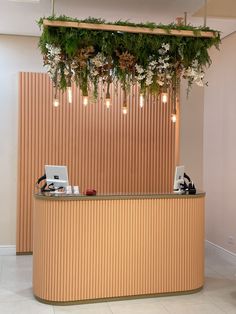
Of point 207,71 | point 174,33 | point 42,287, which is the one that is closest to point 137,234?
point 42,287

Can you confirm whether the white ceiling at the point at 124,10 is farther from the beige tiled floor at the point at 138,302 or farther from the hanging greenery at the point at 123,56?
the beige tiled floor at the point at 138,302

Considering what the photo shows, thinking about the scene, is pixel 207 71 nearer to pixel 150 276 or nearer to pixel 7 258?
pixel 150 276

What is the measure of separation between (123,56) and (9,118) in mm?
3102

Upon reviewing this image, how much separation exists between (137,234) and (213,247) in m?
2.96

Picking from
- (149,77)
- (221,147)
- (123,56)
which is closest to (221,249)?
(221,147)

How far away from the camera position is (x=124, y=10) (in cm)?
639

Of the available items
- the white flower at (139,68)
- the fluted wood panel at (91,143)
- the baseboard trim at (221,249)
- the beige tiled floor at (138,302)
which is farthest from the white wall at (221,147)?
the white flower at (139,68)

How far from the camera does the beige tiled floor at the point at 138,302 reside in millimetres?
5133

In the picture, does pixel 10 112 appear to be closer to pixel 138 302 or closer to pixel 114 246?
pixel 114 246

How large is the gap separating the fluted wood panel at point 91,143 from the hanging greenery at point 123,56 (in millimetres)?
2000

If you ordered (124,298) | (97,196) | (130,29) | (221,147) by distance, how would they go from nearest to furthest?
(130,29) < (97,196) < (124,298) < (221,147)

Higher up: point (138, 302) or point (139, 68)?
point (139, 68)

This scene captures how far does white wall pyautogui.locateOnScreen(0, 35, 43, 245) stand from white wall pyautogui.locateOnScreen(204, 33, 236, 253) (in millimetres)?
3256

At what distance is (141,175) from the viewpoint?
318 inches
